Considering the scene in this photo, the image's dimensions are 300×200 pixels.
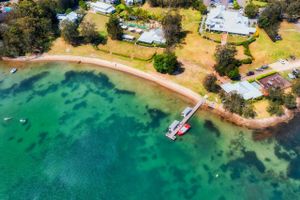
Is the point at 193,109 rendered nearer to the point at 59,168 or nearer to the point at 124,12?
the point at 59,168

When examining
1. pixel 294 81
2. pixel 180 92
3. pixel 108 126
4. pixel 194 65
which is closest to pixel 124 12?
pixel 194 65

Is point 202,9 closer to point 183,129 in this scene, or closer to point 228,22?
point 228,22

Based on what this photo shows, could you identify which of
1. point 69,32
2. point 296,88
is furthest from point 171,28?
point 296,88

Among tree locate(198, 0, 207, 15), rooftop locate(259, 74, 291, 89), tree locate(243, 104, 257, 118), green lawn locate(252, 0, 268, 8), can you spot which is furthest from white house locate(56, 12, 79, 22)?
green lawn locate(252, 0, 268, 8)

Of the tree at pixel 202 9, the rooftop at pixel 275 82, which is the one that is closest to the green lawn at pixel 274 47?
the rooftop at pixel 275 82

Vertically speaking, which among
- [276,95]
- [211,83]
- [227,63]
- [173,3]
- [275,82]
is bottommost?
[276,95]

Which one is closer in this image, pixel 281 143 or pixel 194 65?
pixel 281 143
